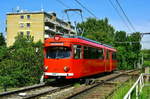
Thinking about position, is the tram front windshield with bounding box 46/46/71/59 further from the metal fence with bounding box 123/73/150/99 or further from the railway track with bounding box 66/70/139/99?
the metal fence with bounding box 123/73/150/99

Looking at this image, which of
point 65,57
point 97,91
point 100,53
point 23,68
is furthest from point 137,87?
point 23,68

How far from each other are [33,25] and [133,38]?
3674cm

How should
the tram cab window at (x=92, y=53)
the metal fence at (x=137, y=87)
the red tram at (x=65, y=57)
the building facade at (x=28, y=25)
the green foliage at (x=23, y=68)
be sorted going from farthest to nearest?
1. the building facade at (x=28, y=25)
2. the green foliage at (x=23, y=68)
3. the tram cab window at (x=92, y=53)
4. the red tram at (x=65, y=57)
5. the metal fence at (x=137, y=87)

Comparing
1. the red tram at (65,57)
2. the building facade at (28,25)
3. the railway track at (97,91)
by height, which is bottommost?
the railway track at (97,91)

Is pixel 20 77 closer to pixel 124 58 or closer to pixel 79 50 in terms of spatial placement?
pixel 79 50

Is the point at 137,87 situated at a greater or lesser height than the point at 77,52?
lesser

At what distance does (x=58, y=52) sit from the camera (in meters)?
18.2

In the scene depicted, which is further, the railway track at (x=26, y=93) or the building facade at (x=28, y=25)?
the building facade at (x=28, y=25)

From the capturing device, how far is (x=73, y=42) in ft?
59.1

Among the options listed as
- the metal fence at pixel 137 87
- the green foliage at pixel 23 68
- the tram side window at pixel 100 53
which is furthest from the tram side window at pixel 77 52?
the green foliage at pixel 23 68

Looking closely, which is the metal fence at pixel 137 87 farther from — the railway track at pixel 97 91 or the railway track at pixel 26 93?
the railway track at pixel 26 93

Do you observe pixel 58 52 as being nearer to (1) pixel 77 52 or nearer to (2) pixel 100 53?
(1) pixel 77 52

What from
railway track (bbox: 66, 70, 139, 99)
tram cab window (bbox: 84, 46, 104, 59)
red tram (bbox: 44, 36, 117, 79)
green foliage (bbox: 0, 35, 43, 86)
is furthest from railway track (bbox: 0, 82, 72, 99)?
green foliage (bbox: 0, 35, 43, 86)

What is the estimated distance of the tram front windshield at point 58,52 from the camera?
1795cm
